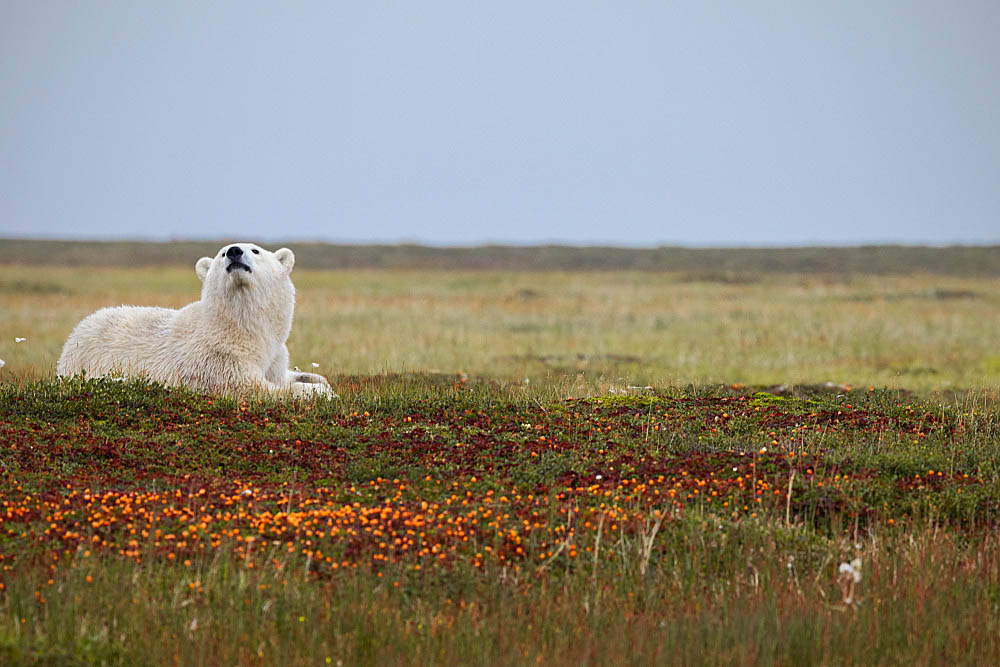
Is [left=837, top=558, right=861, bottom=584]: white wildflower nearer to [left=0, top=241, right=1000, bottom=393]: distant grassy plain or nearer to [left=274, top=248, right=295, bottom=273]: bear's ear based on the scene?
[left=0, top=241, right=1000, bottom=393]: distant grassy plain

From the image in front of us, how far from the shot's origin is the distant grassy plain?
68.4 feet

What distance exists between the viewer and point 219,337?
1261 centimetres

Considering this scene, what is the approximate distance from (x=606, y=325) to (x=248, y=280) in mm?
21697

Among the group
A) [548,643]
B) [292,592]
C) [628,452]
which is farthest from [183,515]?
[628,452]

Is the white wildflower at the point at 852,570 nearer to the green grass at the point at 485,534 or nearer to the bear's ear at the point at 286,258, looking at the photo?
the green grass at the point at 485,534

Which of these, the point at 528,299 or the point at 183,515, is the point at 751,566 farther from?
the point at 528,299

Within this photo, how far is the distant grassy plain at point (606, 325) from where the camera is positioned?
20.8 metres

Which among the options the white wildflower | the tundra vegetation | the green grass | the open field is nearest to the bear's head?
the tundra vegetation

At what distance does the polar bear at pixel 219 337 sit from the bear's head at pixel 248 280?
0.01 meters

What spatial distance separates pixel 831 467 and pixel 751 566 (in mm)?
2330

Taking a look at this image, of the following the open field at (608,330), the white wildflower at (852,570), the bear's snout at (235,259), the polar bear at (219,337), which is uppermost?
the bear's snout at (235,259)

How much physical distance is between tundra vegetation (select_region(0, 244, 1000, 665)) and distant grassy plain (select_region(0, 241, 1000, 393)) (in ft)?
10.9

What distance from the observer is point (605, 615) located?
6.23 metres

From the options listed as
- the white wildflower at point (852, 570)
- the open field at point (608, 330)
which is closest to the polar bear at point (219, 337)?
the open field at point (608, 330)
